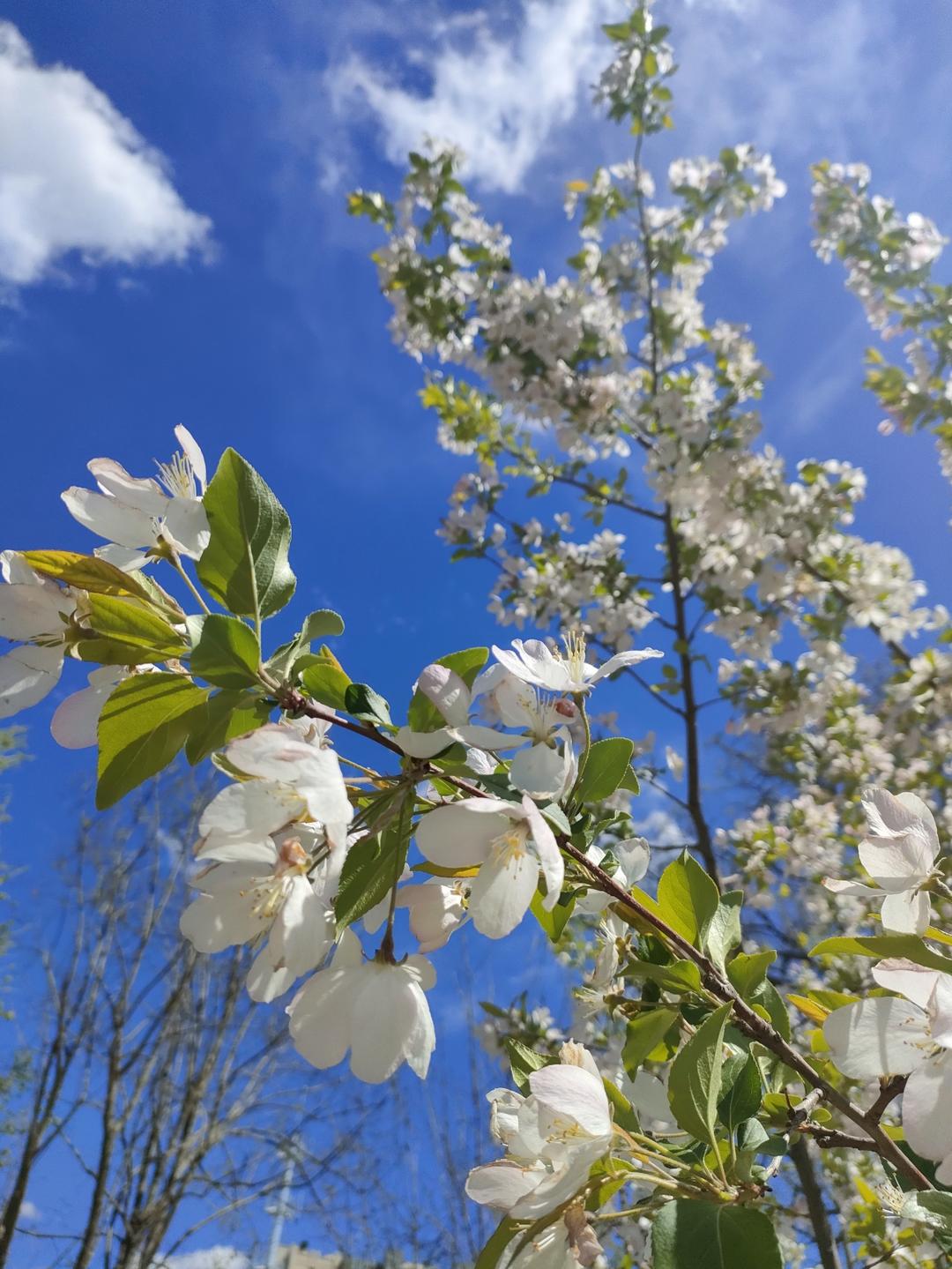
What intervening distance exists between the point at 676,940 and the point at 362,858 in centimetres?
22

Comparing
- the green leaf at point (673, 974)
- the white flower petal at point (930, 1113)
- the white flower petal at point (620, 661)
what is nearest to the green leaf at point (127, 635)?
the white flower petal at point (620, 661)

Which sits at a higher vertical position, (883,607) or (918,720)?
(883,607)

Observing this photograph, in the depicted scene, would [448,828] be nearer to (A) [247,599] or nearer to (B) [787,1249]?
(A) [247,599]

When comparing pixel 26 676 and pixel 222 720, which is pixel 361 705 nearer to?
pixel 222 720

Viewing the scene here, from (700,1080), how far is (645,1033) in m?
0.10

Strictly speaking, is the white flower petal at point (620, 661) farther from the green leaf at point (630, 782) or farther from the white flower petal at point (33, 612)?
the white flower petal at point (33, 612)

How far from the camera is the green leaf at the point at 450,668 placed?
1.41 feet

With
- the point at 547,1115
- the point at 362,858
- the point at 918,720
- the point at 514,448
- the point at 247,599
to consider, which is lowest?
the point at 547,1115

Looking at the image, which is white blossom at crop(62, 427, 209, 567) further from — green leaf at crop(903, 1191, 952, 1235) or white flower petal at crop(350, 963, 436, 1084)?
green leaf at crop(903, 1191, 952, 1235)

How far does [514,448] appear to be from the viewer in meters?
3.50

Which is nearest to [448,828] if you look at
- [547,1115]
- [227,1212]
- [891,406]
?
[547,1115]

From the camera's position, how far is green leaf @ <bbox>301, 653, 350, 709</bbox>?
17.3 inches

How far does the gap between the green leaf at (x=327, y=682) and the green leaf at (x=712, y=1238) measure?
0.30 meters

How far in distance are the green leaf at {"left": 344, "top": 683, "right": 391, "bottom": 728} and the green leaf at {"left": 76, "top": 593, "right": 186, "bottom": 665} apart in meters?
0.09
